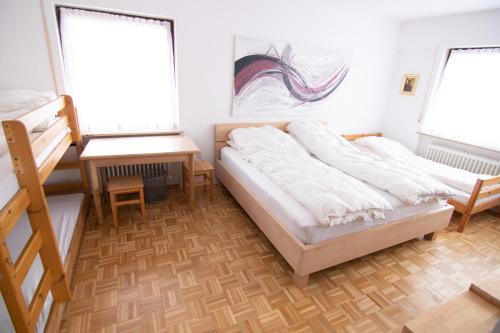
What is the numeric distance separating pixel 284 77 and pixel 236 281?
103 inches

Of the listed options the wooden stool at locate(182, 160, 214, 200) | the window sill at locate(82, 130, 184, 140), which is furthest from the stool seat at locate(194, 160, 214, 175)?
the window sill at locate(82, 130, 184, 140)

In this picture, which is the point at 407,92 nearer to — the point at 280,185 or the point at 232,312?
the point at 280,185

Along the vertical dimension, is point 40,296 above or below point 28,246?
below

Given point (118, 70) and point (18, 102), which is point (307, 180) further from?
point (18, 102)

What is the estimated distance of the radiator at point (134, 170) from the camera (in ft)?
9.63

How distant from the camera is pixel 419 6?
312cm

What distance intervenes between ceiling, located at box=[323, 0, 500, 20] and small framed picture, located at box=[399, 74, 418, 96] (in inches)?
31.8

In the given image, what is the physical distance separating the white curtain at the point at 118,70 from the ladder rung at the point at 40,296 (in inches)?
69.2

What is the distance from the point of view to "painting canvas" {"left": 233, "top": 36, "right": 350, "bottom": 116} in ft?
10.4

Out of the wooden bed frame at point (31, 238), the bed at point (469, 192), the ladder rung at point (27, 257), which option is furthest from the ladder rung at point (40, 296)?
the bed at point (469, 192)

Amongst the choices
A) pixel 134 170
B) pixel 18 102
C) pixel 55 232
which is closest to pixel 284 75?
pixel 134 170

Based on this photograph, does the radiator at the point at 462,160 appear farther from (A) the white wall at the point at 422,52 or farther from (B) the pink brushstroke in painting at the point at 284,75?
(B) the pink brushstroke in painting at the point at 284,75

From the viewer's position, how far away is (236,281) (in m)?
1.93

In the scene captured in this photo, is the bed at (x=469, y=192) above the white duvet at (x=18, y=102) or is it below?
below
